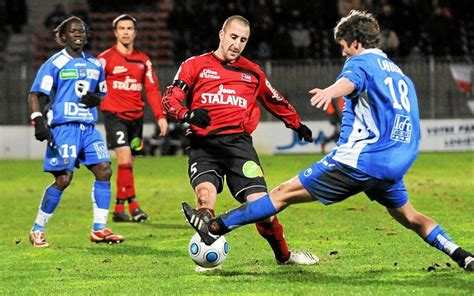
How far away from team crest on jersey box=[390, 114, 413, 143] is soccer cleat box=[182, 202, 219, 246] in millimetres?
1531

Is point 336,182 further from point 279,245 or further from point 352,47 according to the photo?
point 279,245

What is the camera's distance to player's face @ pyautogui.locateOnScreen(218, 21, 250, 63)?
8.66 meters

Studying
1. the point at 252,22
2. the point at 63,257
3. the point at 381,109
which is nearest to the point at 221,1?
the point at 252,22

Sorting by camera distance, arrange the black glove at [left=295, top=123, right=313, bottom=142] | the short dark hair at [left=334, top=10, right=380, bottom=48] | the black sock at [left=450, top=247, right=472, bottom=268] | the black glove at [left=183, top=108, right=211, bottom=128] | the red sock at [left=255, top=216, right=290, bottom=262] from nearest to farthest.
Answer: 1. the short dark hair at [left=334, top=10, right=380, bottom=48]
2. the black sock at [left=450, top=247, right=472, bottom=268]
3. the black glove at [left=183, top=108, right=211, bottom=128]
4. the red sock at [left=255, top=216, right=290, bottom=262]
5. the black glove at [left=295, top=123, right=313, bottom=142]

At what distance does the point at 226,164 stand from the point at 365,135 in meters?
1.69

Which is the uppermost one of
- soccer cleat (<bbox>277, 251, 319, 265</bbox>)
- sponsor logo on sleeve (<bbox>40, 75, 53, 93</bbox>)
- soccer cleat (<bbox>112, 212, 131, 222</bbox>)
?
sponsor logo on sleeve (<bbox>40, 75, 53, 93</bbox>)

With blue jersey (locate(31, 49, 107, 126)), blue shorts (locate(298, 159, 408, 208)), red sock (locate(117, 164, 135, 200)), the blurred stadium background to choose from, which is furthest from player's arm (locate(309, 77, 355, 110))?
the blurred stadium background

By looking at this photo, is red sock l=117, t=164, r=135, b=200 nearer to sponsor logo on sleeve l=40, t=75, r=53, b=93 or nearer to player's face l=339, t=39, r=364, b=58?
sponsor logo on sleeve l=40, t=75, r=53, b=93

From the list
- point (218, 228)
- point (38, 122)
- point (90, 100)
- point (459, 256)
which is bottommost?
point (459, 256)

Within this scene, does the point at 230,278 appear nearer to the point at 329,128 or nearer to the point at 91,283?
the point at 91,283

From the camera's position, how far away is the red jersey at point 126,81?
13.6 metres

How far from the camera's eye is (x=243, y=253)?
31.8ft

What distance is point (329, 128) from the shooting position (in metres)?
25.5

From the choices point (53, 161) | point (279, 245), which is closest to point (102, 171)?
point (53, 161)
